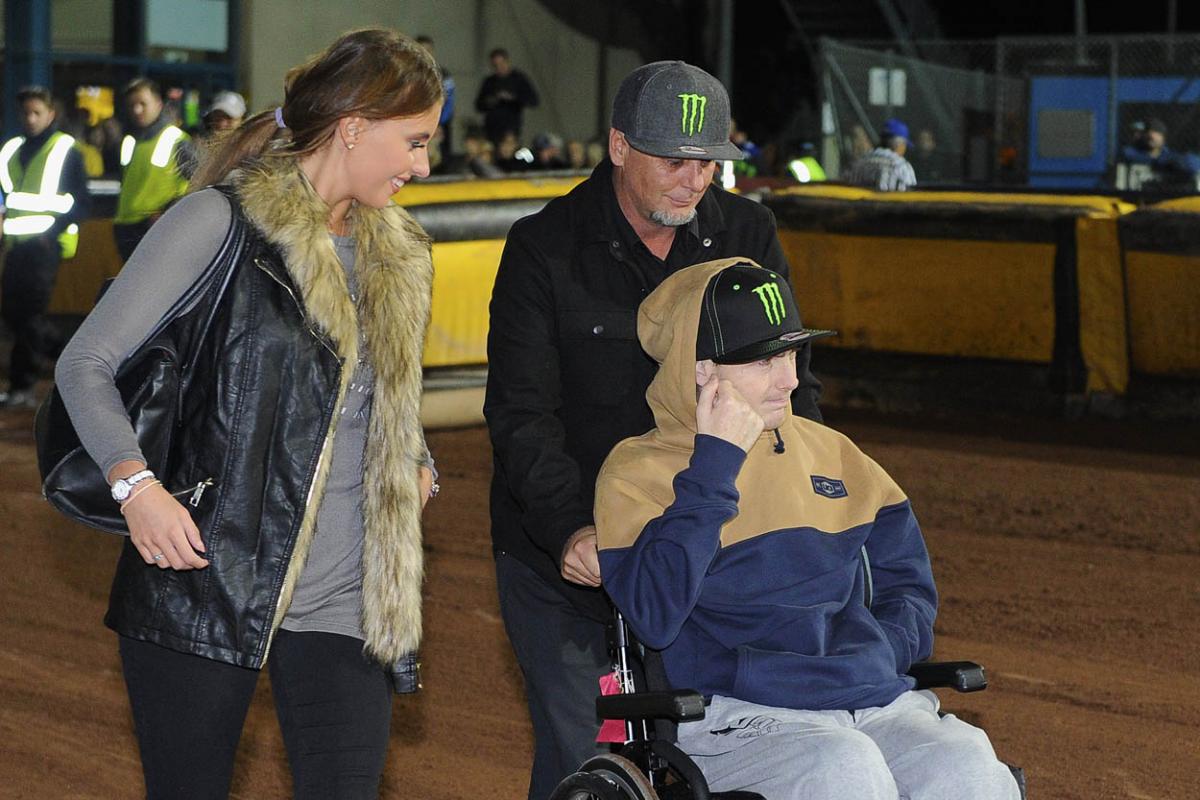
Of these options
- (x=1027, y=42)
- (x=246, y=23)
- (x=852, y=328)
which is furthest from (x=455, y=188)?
(x=246, y=23)

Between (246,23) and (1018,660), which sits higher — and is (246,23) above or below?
above

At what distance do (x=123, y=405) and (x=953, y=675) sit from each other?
1752mm

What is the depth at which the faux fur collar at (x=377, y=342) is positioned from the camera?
3.41 metres

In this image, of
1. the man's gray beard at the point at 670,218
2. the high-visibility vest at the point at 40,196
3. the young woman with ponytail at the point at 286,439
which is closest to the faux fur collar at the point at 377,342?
the young woman with ponytail at the point at 286,439

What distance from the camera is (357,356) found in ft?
11.5

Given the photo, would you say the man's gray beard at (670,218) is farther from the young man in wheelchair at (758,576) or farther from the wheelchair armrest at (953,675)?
the wheelchair armrest at (953,675)

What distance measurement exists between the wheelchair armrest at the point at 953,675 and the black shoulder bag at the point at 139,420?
62.3 inches

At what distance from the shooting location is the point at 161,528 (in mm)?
3143

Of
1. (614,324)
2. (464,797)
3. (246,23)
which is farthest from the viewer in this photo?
(246,23)

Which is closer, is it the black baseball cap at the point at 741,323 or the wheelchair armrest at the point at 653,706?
the wheelchair armrest at the point at 653,706

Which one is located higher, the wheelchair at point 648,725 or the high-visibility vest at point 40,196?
the high-visibility vest at point 40,196

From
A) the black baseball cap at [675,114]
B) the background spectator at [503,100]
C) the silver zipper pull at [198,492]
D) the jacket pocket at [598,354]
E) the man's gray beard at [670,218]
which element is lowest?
the silver zipper pull at [198,492]

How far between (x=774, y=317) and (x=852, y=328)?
9.56 meters

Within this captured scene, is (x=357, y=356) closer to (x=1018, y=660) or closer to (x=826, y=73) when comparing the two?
(x=1018, y=660)
